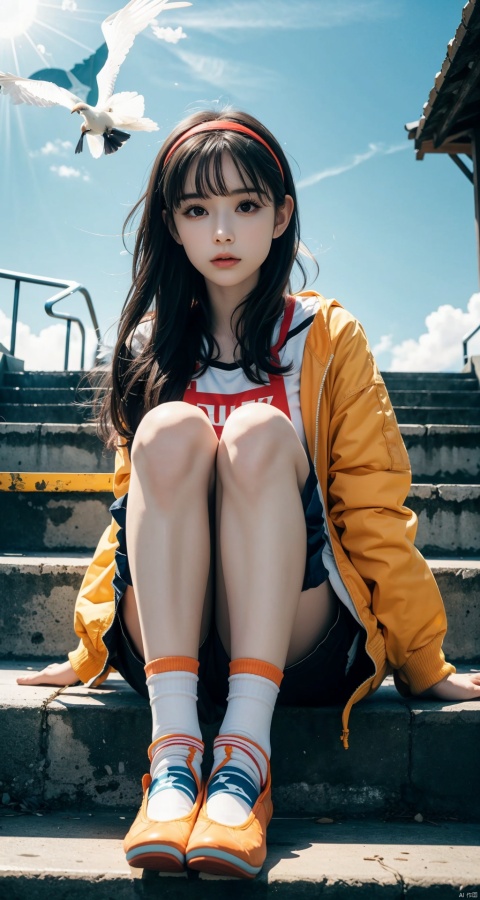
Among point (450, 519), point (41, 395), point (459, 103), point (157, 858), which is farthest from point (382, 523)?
Answer: point (459, 103)

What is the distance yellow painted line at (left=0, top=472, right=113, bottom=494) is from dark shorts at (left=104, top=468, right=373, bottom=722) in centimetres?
110

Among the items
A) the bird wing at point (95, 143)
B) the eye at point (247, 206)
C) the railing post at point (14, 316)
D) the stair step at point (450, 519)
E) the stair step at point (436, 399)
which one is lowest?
the stair step at point (450, 519)

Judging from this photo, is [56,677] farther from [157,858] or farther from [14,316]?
[14,316]

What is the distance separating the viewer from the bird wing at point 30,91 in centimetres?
374

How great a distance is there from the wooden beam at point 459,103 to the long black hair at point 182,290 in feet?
14.7

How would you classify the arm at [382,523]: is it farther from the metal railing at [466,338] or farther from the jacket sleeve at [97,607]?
the metal railing at [466,338]

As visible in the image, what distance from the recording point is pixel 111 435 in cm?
180

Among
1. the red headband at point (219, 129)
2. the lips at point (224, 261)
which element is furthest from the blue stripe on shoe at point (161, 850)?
the red headband at point (219, 129)

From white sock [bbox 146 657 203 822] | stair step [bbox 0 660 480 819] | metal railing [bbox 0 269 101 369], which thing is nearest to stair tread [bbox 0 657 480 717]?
stair step [bbox 0 660 480 819]

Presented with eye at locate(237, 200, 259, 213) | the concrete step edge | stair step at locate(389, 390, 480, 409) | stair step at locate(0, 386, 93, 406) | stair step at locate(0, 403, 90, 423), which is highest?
eye at locate(237, 200, 259, 213)

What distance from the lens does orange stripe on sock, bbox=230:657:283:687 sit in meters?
1.25

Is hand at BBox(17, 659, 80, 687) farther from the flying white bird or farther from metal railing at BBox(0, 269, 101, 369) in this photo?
metal railing at BBox(0, 269, 101, 369)

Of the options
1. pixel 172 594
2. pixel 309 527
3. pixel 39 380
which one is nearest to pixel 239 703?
pixel 172 594

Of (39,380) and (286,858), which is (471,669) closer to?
(286,858)
